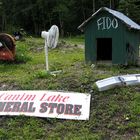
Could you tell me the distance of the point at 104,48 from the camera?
44.3 ft

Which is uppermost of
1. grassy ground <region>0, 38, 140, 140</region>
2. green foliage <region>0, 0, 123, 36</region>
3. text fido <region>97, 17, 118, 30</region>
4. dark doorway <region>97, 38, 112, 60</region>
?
text fido <region>97, 17, 118, 30</region>

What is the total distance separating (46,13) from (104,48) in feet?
100

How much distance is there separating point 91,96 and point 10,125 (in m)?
1.50

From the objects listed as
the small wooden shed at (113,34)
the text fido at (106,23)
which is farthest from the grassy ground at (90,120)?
the text fido at (106,23)

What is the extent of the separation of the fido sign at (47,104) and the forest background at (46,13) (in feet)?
113

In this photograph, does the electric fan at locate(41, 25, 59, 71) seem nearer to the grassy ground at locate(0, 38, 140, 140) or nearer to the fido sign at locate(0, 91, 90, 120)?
the grassy ground at locate(0, 38, 140, 140)

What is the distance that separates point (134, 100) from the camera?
7.01 m

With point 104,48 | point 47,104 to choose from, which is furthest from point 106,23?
point 47,104

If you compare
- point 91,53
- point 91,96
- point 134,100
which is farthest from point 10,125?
point 91,53

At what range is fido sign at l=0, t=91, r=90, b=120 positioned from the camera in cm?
674

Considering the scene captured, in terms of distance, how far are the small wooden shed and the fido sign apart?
4.40 m

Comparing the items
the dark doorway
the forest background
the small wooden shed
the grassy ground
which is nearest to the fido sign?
the grassy ground

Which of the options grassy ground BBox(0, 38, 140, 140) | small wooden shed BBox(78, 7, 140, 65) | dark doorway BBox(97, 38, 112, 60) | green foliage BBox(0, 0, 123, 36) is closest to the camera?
grassy ground BBox(0, 38, 140, 140)

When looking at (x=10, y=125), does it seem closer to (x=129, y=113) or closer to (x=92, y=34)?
(x=129, y=113)
